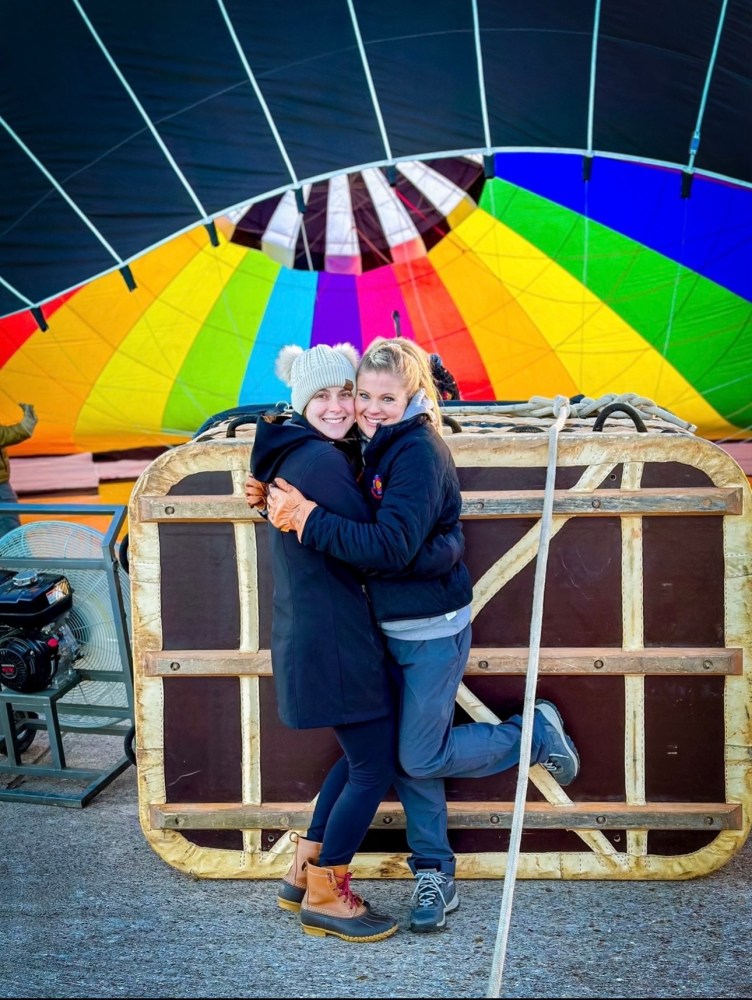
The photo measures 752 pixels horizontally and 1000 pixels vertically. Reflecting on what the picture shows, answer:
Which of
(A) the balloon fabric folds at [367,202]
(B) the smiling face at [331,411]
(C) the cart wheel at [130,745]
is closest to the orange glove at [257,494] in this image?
(B) the smiling face at [331,411]

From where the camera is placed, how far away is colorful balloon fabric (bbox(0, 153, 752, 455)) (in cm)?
962

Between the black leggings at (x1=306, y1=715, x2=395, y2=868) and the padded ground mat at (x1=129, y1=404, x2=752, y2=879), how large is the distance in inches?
13.3

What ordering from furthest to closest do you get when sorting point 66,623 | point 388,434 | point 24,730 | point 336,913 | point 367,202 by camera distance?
point 367,202, point 24,730, point 66,623, point 336,913, point 388,434

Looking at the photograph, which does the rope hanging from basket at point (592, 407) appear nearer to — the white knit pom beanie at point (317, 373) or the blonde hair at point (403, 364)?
the blonde hair at point (403, 364)

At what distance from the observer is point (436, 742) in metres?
3.21

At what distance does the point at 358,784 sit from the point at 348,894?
345mm

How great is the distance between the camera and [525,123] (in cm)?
748

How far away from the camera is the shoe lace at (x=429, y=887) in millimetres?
3230

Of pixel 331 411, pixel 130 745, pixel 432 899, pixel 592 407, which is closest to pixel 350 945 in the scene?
pixel 432 899

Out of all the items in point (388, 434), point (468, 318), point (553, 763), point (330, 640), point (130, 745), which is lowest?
point (130, 745)

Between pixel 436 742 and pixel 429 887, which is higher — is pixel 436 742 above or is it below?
above

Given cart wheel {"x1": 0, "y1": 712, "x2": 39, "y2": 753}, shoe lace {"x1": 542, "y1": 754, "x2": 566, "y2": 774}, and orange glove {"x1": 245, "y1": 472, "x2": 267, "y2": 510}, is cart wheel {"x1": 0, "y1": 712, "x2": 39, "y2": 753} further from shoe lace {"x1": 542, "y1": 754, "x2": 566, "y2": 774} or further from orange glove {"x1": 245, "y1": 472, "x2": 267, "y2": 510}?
shoe lace {"x1": 542, "y1": 754, "x2": 566, "y2": 774}

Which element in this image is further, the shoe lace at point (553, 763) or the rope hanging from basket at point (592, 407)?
the rope hanging from basket at point (592, 407)

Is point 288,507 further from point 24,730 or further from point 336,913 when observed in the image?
point 24,730
